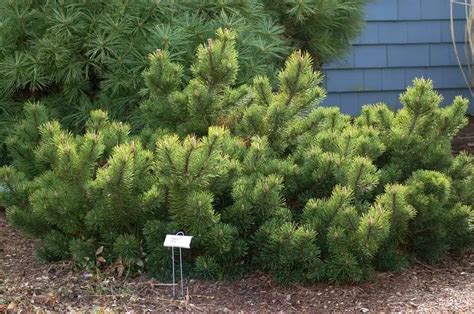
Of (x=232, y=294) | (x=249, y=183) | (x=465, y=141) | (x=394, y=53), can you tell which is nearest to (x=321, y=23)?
(x=465, y=141)

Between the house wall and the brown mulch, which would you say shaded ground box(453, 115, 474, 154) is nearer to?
the house wall

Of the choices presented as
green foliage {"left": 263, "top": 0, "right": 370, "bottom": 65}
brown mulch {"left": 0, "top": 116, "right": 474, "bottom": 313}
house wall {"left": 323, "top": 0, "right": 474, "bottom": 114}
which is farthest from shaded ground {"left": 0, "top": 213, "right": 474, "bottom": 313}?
house wall {"left": 323, "top": 0, "right": 474, "bottom": 114}

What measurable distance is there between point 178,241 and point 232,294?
42 cm

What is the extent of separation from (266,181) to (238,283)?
543 millimetres

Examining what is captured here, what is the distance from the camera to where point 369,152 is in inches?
159

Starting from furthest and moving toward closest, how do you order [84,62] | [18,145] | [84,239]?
[84,62] → [18,145] → [84,239]

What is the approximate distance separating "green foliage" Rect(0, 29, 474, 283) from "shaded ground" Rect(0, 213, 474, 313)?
72 millimetres

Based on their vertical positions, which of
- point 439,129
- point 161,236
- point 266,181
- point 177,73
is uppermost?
point 177,73

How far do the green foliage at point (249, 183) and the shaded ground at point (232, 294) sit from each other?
0.07m

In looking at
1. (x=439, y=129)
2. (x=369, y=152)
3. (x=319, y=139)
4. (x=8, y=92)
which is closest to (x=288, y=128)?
(x=319, y=139)

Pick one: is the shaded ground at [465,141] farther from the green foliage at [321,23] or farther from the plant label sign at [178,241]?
the plant label sign at [178,241]

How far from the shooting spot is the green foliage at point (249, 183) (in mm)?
3615

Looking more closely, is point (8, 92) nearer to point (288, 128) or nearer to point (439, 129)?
point (288, 128)

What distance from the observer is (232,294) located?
3.71 m
